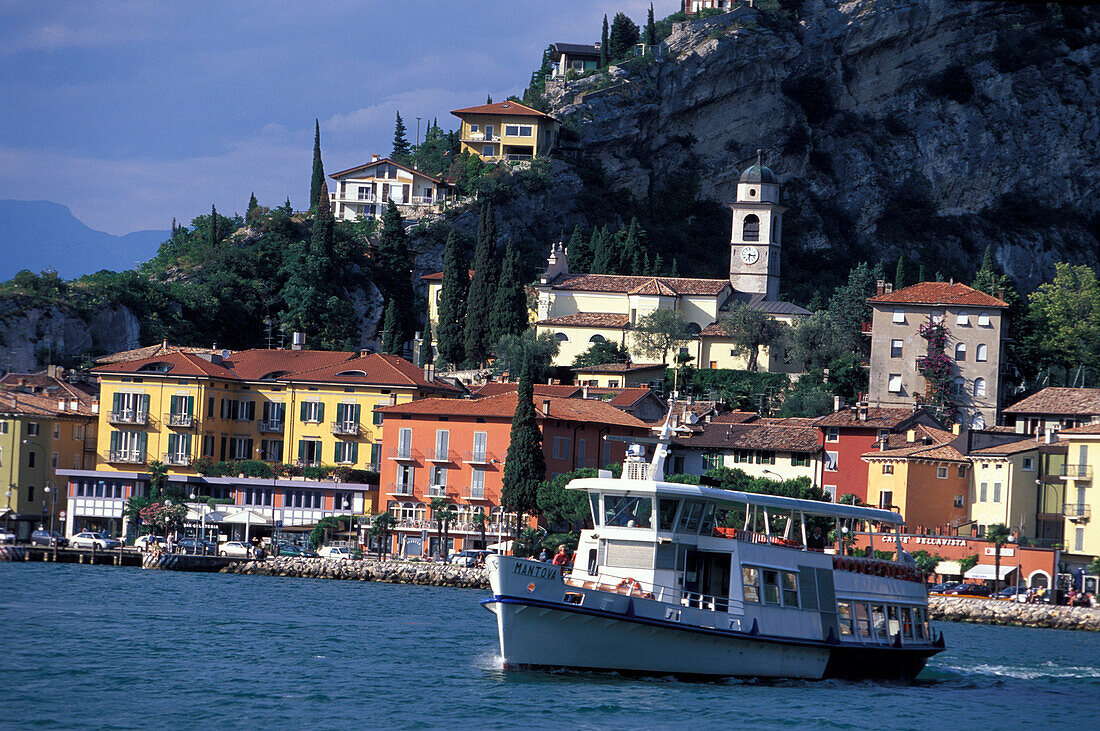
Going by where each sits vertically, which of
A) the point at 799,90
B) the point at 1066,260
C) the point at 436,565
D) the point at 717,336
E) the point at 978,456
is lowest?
the point at 436,565

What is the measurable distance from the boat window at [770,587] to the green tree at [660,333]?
188ft

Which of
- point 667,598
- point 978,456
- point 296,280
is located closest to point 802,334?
point 978,456

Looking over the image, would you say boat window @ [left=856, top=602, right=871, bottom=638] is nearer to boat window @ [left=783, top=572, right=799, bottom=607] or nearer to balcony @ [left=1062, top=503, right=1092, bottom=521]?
boat window @ [left=783, top=572, right=799, bottom=607]

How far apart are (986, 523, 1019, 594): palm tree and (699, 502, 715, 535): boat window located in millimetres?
31270

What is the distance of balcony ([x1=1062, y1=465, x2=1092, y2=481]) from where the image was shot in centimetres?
6175

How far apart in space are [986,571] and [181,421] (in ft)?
126

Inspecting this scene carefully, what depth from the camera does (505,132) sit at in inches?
4616

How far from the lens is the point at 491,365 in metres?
91.1

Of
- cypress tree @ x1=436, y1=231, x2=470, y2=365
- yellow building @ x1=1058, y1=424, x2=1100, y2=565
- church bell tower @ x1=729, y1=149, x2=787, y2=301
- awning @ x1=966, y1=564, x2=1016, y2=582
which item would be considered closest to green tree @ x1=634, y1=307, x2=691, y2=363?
church bell tower @ x1=729, y1=149, x2=787, y2=301

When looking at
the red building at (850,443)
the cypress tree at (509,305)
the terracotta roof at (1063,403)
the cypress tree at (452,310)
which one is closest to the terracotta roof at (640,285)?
the cypress tree at (509,305)

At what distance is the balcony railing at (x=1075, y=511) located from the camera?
61406 mm

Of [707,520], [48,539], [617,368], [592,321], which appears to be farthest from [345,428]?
[707,520]

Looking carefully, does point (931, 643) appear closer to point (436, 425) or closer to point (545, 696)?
point (545, 696)

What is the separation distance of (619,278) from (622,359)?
7.75 m
